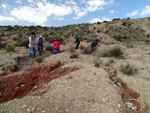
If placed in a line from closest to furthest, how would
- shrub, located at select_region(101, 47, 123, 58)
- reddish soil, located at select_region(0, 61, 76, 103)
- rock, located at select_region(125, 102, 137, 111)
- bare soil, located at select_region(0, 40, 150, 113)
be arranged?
bare soil, located at select_region(0, 40, 150, 113) → rock, located at select_region(125, 102, 137, 111) → reddish soil, located at select_region(0, 61, 76, 103) → shrub, located at select_region(101, 47, 123, 58)

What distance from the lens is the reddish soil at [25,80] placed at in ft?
14.0

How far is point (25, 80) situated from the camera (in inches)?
199

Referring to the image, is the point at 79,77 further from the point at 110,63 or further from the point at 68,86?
the point at 110,63

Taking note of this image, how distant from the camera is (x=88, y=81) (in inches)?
166

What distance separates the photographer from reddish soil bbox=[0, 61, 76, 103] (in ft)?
14.0

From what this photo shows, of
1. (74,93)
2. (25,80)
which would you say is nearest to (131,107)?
(74,93)

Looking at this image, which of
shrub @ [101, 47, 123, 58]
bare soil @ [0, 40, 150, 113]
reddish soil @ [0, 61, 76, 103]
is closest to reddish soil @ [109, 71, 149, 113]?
bare soil @ [0, 40, 150, 113]

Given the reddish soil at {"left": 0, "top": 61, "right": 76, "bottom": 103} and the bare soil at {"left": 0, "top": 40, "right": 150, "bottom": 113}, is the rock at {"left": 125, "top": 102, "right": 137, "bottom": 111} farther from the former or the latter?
the reddish soil at {"left": 0, "top": 61, "right": 76, "bottom": 103}

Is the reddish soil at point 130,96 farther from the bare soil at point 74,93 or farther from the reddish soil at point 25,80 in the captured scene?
the reddish soil at point 25,80

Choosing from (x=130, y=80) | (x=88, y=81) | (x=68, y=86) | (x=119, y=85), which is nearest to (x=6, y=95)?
(x=68, y=86)

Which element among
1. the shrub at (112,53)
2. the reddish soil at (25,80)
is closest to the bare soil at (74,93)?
the reddish soil at (25,80)

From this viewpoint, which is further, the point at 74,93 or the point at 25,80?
the point at 25,80

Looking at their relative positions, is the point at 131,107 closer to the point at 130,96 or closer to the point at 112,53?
the point at 130,96

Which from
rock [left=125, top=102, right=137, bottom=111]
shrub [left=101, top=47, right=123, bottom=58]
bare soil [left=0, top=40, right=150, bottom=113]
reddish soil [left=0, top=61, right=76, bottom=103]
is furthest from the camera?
shrub [left=101, top=47, right=123, bottom=58]
